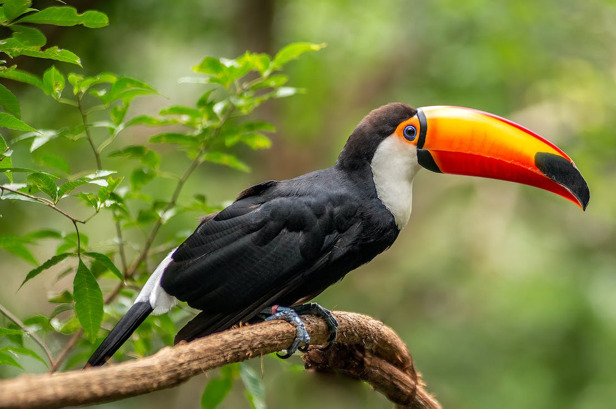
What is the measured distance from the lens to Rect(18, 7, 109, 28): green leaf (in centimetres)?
218

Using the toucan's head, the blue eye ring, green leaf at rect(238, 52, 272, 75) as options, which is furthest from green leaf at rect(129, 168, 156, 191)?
the blue eye ring

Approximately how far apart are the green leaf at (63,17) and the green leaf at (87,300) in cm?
70

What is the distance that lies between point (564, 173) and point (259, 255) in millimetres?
1196

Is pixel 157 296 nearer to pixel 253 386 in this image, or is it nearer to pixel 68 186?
pixel 253 386

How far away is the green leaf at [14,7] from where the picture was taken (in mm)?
2133

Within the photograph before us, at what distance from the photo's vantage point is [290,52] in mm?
2803

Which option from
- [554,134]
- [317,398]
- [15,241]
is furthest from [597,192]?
[15,241]

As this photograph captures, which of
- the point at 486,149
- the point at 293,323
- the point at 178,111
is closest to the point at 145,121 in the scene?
the point at 178,111

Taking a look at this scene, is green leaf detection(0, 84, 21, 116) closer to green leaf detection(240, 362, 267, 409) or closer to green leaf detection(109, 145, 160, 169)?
green leaf detection(109, 145, 160, 169)

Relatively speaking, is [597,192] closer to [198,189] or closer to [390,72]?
[390,72]

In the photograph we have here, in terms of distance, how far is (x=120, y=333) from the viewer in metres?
2.52

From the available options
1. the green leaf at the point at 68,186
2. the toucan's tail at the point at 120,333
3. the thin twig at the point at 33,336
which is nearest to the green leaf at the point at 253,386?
the toucan's tail at the point at 120,333

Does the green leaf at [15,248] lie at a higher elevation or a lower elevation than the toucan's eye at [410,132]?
lower

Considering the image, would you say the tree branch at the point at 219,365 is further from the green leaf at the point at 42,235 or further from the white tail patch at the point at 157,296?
the green leaf at the point at 42,235
